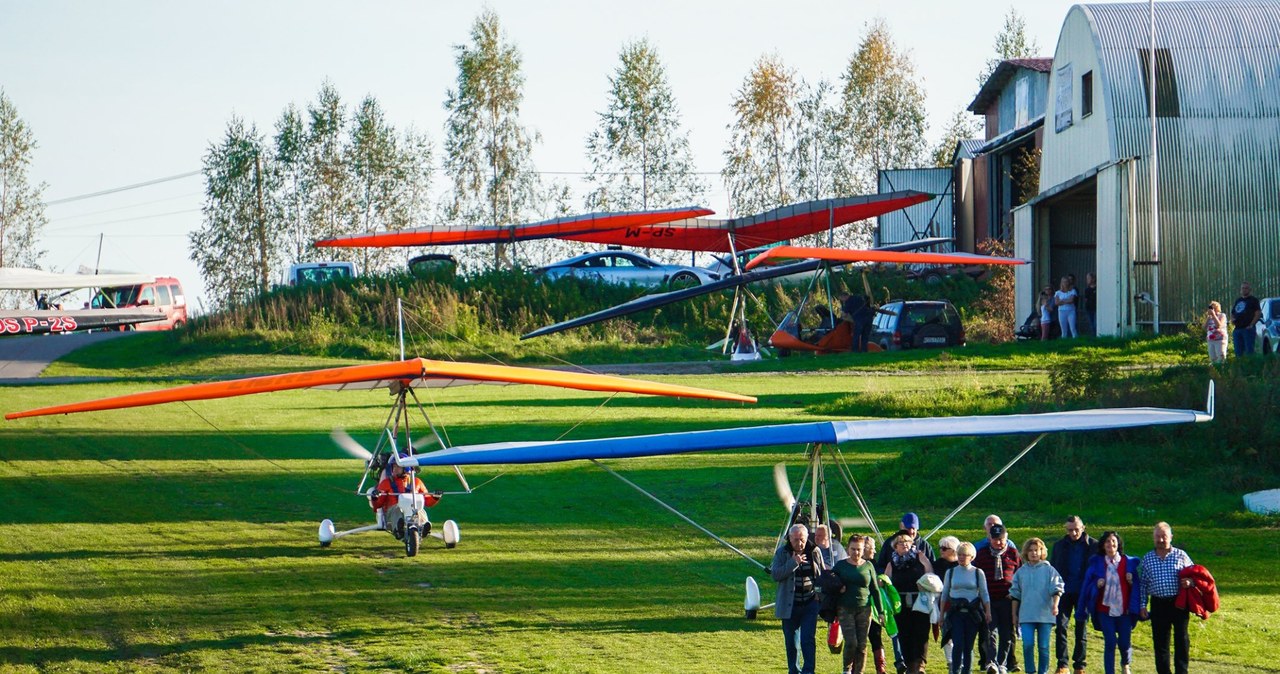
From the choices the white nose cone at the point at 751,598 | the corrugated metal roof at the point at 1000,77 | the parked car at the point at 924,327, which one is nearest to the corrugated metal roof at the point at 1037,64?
the corrugated metal roof at the point at 1000,77

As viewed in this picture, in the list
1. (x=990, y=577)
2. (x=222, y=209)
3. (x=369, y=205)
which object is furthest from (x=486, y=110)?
(x=990, y=577)

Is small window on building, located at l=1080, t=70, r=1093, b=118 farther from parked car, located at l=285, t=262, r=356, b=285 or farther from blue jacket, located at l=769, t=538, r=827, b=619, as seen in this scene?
blue jacket, located at l=769, t=538, r=827, b=619

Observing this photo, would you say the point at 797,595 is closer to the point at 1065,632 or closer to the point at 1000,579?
the point at 1000,579

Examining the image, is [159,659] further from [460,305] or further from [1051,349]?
[460,305]

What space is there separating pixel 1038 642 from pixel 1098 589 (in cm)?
66

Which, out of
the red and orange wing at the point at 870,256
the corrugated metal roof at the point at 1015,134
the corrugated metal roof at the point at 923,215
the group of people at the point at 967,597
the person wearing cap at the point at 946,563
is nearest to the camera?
the group of people at the point at 967,597

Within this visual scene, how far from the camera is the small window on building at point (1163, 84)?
36156 millimetres

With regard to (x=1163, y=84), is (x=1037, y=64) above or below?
above

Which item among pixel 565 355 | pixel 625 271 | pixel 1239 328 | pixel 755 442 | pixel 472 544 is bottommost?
pixel 472 544

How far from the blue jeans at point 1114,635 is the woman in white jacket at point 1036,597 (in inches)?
16.8

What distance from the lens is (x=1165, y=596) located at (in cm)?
1090

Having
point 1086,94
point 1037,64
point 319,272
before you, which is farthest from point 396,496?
point 1037,64

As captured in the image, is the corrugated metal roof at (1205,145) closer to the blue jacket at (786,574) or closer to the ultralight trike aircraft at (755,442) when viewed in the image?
the ultralight trike aircraft at (755,442)

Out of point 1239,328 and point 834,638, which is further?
point 1239,328
